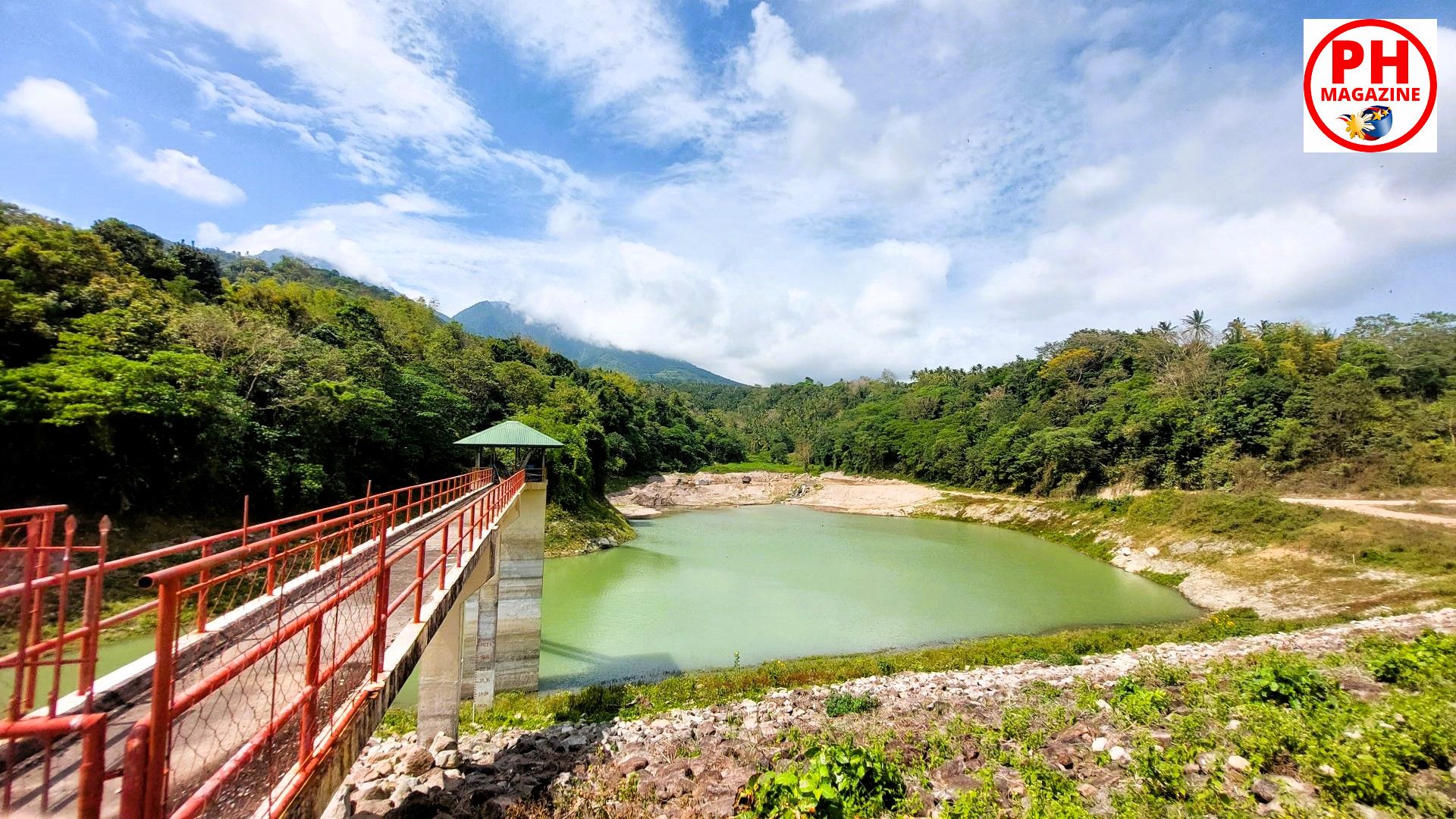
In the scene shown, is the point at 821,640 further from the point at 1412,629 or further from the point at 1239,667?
the point at 1412,629

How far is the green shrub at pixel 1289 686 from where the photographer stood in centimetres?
724

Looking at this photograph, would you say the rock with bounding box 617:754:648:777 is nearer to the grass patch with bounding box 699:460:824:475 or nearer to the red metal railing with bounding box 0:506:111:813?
the red metal railing with bounding box 0:506:111:813

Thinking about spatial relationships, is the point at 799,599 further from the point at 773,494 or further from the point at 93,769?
the point at 773,494

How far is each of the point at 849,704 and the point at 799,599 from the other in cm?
1010

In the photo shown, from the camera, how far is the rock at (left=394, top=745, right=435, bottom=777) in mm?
7375

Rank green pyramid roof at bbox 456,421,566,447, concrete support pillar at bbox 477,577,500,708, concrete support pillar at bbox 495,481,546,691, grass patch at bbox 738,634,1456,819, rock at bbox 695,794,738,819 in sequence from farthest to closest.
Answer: green pyramid roof at bbox 456,421,566,447 < concrete support pillar at bbox 495,481,546,691 < concrete support pillar at bbox 477,577,500,708 < rock at bbox 695,794,738,819 < grass patch at bbox 738,634,1456,819

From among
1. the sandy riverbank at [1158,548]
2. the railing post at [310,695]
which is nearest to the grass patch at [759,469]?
the sandy riverbank at [1158,548]

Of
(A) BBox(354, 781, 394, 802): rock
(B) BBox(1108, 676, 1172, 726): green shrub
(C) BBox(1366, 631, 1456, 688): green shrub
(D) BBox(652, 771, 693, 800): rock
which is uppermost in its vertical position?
(C) BBox(1366, 631, 1456, 688): green shrub

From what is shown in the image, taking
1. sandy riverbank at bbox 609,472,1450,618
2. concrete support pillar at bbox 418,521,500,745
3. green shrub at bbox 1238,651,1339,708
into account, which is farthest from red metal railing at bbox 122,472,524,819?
sandy riverbank at bbox 609,472,1450,618

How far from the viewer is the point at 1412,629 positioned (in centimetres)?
1206

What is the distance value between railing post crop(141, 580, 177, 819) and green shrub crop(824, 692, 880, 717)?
964cm

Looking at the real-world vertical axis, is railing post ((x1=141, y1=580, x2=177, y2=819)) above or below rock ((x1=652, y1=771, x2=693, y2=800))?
above

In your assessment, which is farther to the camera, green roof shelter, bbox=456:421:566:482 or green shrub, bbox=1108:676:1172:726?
green roof shelter, bbox=456:421:566:482

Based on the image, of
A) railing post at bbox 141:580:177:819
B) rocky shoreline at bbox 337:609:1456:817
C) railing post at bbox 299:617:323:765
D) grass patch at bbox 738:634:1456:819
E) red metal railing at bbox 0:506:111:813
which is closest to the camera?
red metal railing at bbox 0:506:111:813
